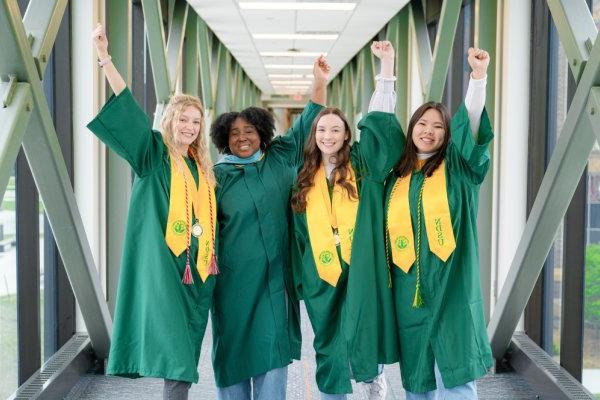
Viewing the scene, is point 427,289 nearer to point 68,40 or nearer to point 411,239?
point 411,239

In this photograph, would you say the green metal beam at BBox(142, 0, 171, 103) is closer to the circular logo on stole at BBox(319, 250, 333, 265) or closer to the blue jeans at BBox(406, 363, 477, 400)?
the circular logo on stole at BBox(319, 250, 333, 265)

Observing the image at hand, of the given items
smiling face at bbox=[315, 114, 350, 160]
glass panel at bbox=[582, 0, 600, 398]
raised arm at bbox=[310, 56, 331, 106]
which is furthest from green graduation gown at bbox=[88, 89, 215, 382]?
glass panel at bbox=[582, 0, 600, 398]

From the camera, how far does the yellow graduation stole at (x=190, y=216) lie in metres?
2.67

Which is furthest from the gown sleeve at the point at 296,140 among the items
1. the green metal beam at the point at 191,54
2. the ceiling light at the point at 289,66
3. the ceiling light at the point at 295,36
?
the ceiling light at the point at 289,66

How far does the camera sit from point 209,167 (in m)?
2.82

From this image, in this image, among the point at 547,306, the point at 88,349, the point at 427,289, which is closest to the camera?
the point at 427,289

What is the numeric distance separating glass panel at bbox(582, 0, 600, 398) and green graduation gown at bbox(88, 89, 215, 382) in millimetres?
2170

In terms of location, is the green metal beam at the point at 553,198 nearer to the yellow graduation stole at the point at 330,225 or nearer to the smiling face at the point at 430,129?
the smiling face at the point at 430,129

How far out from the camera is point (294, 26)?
27.6 feet

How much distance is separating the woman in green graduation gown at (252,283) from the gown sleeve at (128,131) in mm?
342

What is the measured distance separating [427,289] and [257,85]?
15.8 meters

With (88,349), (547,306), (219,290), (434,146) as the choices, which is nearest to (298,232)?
(219,290)

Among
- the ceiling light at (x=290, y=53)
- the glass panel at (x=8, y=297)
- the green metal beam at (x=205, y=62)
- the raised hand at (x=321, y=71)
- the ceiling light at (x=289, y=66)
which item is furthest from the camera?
the ceiling light at (x=289, y=66)

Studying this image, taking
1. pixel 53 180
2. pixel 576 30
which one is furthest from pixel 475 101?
pixel 53 180
